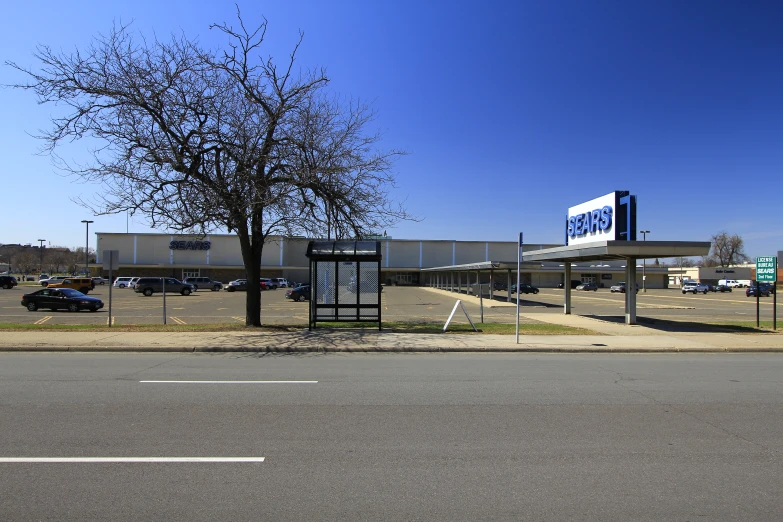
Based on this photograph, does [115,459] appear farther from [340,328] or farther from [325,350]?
[340,328]

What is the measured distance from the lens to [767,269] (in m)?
20.0

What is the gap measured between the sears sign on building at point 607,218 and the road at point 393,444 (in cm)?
1121

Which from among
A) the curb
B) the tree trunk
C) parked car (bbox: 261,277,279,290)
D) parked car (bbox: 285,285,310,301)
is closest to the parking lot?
parked car (bbox: 285,285,310,301)

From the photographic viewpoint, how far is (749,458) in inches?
203

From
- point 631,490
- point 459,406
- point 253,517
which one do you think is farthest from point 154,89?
point 631,490

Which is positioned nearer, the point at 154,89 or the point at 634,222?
the point at 154,89

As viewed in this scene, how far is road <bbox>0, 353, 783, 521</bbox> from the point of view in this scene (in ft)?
13.3

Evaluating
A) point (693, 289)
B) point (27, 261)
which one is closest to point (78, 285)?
point (693, 289)

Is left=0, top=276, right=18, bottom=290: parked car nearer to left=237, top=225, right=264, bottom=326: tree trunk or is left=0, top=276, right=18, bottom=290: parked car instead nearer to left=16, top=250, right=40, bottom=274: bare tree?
left=237, top=225, right=264, bottom=326: tree trunk

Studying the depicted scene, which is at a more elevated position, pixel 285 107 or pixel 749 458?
pixel 285 107

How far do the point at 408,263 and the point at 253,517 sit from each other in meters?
88.4

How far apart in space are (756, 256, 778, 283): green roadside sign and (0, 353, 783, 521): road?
12357 millimetres

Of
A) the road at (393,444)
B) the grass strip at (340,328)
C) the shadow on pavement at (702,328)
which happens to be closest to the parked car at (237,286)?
the grass strip at (340,328)

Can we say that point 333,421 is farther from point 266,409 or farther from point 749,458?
point 749,458
